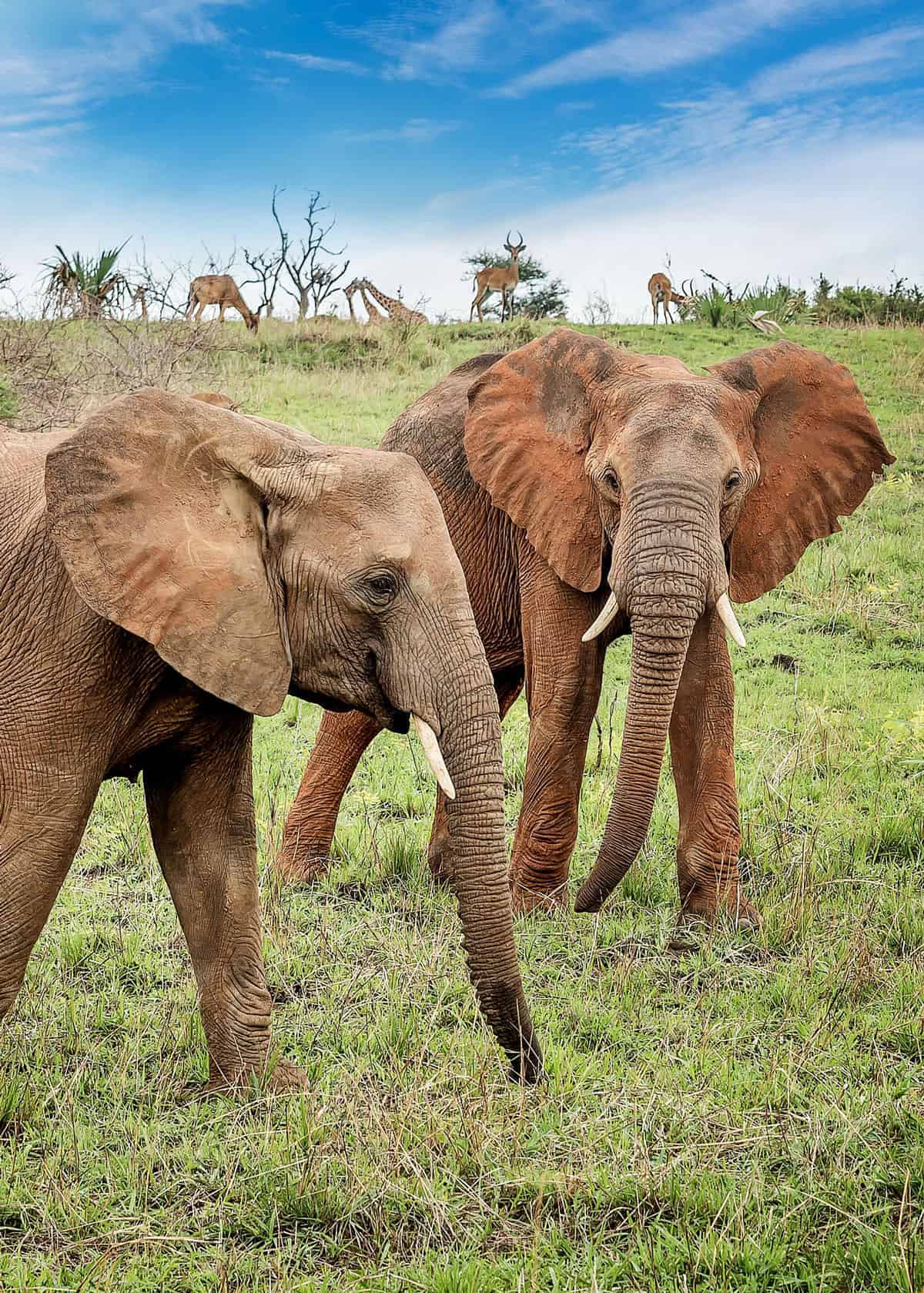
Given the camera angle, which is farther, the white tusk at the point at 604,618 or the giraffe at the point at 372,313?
the giraffe at the point at 372,313

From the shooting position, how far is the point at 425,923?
5.61 metres

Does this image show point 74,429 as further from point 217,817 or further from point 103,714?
point 217,817

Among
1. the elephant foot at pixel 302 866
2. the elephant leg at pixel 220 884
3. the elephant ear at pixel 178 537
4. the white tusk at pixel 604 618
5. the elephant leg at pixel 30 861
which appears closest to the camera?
the elephant ear at pixel 178 537

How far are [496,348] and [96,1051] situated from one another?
56.0 feet

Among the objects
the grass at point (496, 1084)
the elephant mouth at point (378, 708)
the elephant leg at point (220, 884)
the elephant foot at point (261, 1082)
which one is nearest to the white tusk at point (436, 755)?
the elephant mouth at point (378, 708)

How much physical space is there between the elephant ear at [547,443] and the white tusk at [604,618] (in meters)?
0.17

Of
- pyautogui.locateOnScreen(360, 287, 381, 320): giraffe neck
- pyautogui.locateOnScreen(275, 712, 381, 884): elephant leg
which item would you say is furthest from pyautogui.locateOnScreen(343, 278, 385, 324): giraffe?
pyautogui.locateOnScreen(275, 712, 381, 884): elephant leg

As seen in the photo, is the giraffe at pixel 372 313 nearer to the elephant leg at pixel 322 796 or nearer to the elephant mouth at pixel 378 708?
the elephant leg at pixel 322 796

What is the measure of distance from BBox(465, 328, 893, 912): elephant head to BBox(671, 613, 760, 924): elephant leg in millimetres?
264

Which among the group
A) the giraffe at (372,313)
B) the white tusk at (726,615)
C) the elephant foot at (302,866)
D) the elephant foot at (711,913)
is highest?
the giraffe at (372,313)

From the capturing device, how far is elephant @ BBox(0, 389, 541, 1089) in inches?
136

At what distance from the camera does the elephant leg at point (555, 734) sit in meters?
6.01

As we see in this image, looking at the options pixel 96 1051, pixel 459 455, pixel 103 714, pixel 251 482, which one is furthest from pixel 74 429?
pixel 459 455

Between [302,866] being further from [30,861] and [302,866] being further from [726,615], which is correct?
[30,861]
